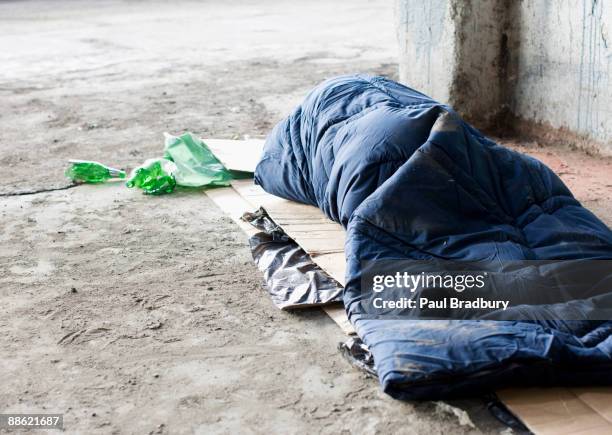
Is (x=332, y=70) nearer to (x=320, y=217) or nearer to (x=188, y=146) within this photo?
(x=188, y=146)

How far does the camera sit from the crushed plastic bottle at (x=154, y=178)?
461 centimetres

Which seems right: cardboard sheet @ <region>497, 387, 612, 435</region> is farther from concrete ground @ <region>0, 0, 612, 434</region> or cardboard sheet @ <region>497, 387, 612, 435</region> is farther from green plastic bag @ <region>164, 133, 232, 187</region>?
green plastic bag @ <region>164, 133, 232, 187</region>

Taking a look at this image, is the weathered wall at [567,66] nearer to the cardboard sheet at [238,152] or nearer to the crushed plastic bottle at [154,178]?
the cardboard sheet at [238,152]

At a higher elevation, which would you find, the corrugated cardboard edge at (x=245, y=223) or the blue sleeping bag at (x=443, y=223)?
the blue sleeping bag at (x=443, y=223)

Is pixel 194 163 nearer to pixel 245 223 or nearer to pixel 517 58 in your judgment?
pixel 245 223

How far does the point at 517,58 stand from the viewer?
5.46 meters

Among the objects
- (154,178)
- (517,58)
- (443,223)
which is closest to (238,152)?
(154,178)

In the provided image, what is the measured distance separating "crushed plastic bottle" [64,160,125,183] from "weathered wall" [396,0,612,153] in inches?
91.1

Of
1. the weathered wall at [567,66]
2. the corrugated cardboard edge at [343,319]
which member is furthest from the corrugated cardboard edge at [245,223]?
the weathered wall at [567,66]

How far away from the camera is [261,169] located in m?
4.15

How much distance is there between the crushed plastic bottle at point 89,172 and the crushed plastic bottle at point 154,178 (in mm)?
197

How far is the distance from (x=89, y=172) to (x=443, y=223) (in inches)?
103

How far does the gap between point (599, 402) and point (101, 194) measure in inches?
122


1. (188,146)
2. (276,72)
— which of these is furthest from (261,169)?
(276,72)
